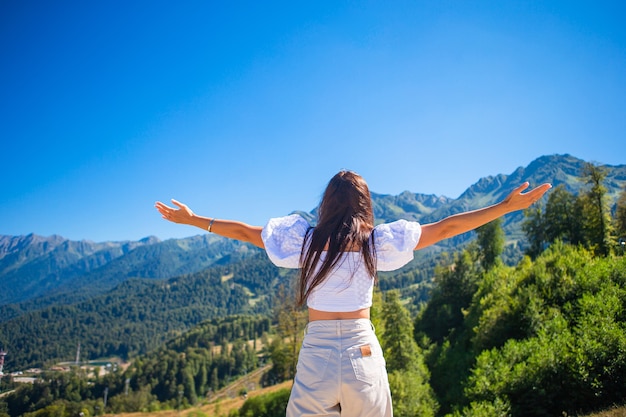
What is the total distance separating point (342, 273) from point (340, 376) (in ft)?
2.55

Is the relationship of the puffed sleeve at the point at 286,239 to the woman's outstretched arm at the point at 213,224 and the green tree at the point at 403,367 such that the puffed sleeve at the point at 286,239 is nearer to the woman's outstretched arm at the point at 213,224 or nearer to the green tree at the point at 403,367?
the woman's outstretched arm at the point at 213,224

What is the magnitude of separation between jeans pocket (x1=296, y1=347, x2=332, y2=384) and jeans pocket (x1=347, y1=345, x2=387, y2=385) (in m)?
0.20

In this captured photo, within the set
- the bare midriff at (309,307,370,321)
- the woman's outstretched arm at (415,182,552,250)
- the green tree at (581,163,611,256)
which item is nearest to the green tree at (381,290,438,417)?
the green tree at (581,163,611,256)

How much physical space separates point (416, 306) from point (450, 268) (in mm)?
130466

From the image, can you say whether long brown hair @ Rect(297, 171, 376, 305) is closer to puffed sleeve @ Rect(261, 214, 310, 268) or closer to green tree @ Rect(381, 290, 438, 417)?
puffed sleeve @ Rect(261, 214, 310, 268)

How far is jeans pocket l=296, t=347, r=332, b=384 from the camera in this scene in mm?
2549

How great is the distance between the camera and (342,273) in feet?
9.20

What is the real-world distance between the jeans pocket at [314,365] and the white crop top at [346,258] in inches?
13.3

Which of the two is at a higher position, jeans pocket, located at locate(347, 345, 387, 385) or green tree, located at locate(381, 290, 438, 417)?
jeans pocket, located at locate(347, 345, 387, 385)

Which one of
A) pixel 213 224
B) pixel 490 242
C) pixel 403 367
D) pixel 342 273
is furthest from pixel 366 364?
pixel 490 242

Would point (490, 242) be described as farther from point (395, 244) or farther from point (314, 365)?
point (314, 365)

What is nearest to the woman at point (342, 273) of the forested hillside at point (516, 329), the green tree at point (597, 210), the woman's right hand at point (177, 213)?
the woman's right hand at point (177, 213)

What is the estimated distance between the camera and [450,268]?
5288 centimetres

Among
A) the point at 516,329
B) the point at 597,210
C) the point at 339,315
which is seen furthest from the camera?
the point at 597,210
